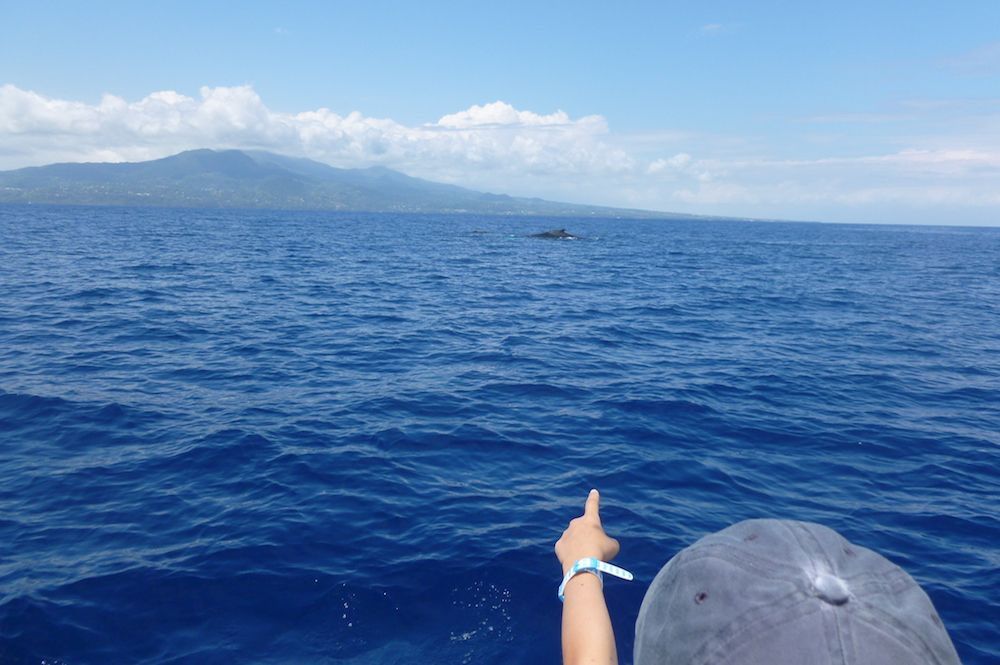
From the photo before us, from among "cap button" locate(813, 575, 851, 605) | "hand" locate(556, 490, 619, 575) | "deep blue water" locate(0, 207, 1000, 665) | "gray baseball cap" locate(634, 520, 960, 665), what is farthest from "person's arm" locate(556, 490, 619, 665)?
"deep blue water" locate(0, 207, 1000, 665)

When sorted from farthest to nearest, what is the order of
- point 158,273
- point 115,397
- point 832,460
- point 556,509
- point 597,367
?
point 158,273 < point 597,367 < point 115,397 < point 832,460 < point 556,509

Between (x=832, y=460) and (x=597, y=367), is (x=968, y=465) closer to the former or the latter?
(x=832, y=460)

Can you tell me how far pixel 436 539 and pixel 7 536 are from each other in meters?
6.48

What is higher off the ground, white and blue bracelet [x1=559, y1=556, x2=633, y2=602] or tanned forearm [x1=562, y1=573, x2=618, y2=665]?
white and blue bracelet [x1=559, y1=556, x2=633, y2=602]

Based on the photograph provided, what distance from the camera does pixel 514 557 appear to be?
8969 millimetres

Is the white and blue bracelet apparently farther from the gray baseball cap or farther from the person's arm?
the gray baseball cap

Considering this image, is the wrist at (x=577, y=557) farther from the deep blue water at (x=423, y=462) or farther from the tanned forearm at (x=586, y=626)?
the deep blue water at (x=423, y=462)

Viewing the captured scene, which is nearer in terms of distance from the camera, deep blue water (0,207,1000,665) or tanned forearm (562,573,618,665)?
tanned forearm (562,573,618,665)

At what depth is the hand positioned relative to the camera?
312 cm

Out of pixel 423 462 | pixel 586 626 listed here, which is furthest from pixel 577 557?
pixel 423 462

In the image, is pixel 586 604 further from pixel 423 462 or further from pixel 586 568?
pixel 423 462

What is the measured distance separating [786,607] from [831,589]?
18 centimetres

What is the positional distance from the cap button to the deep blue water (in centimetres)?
591

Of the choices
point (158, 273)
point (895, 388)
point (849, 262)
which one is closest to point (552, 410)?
point (895, 388)
